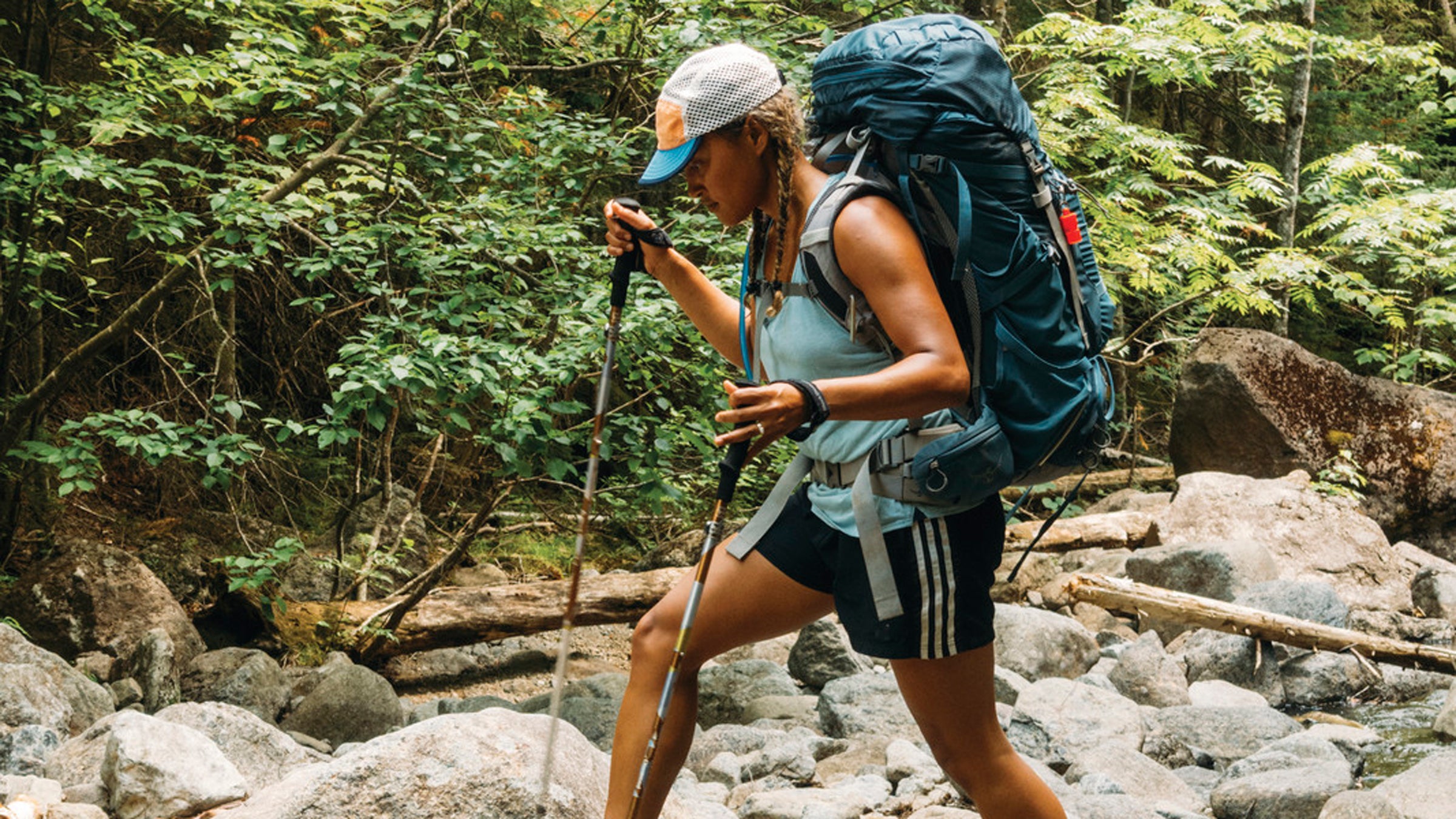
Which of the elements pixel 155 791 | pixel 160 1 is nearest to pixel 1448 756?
pixel 155 791

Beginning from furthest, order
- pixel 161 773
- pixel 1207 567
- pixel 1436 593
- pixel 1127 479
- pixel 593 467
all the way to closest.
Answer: pixel 1127 479, pixel 1436 593, pixel 1207 567, pixel 161 773, pixel 593 467

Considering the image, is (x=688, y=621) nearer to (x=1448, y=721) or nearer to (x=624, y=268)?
(x=624, y=268)

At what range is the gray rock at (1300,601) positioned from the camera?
27.5 ft

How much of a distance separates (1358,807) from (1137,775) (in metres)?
1.02

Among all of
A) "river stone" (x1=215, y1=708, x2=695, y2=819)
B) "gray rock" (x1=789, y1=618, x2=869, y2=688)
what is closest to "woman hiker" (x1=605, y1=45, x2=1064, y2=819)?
"river stone" (x1=215, y1=708, x2=695, y2=819)

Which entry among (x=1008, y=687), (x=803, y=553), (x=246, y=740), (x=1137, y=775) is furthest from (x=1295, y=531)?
(x=803, y=553)

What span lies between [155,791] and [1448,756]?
16.1ft

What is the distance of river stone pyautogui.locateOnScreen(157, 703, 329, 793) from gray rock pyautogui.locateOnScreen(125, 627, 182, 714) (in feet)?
7.47

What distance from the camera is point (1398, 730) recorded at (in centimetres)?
707

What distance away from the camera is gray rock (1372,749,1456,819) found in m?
4.45

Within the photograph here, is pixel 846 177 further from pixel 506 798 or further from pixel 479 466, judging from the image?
pixel 479 466

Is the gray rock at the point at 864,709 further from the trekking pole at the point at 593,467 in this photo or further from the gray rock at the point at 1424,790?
the trekking pole at the point at 593,467

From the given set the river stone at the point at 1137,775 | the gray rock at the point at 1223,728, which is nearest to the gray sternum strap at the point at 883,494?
the river stone at the point at 1137,775

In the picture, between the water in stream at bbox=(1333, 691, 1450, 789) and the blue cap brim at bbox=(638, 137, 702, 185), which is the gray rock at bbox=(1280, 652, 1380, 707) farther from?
the blue cap brim at bbox=(638, 137, 702, 185)
